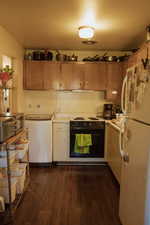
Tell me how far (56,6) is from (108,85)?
212 centimetres

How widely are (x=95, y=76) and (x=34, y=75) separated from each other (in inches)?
51.8

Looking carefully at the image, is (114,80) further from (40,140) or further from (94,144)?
(40,140)

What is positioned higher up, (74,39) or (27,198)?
(74,39)

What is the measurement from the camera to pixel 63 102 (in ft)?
13.0

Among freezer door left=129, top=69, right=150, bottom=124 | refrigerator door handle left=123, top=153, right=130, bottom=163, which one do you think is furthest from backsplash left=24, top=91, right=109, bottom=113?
freezer door left=129, top=69, right=150, bottom=124

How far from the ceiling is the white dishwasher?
1547 mm

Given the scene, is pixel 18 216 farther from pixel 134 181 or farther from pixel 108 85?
pixel 108 85

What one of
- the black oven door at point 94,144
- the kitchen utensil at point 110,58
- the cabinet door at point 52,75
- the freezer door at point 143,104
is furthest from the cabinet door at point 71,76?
the freezer door at point 143,104

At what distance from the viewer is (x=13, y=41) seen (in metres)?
3.00

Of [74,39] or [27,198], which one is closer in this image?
[27,198]

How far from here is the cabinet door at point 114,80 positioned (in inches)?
143

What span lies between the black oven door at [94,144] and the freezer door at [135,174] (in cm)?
152

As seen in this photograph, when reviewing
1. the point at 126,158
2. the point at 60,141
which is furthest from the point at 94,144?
the point at 126,158

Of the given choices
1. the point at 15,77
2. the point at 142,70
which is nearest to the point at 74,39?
the point at 15,77
